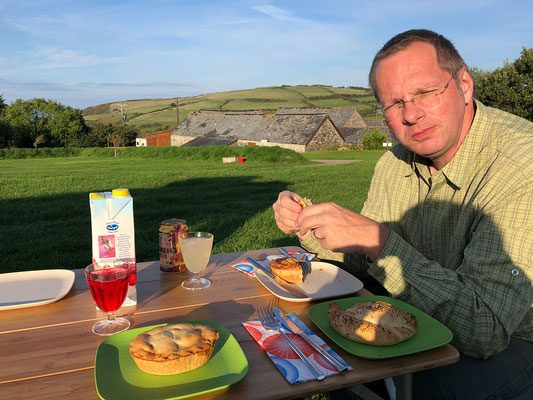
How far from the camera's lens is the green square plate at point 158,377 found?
102cm

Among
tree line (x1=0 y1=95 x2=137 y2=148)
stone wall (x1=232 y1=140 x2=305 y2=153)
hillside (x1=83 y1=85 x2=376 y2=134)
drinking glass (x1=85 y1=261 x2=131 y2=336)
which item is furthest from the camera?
hillside (x1=83 y1=85 x2=376 y2=134)

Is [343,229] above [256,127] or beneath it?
beneath

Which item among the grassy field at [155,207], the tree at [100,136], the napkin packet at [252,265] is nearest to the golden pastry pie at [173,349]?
the napkin packet at [252,265]

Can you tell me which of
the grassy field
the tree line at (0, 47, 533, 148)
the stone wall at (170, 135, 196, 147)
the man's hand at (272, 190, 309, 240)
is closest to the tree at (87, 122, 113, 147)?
the tree line at (0, 47, 533, 148)

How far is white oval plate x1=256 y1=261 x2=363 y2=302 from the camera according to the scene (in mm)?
1671

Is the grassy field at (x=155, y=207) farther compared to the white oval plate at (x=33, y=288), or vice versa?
the grassy field at (x=155, y=207)

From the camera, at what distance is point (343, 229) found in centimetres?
161

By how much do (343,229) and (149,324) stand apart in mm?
807

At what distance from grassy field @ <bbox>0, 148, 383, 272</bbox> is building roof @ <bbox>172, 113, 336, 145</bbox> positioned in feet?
86.7

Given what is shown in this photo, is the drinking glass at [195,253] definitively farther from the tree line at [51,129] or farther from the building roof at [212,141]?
the building roof at [212,141]

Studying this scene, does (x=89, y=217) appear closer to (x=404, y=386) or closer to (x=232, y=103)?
(x=404, y=386)

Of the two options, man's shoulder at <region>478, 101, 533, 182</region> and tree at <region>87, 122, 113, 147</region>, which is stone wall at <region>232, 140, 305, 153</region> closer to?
tree at <region>87, 122, 113, 147</region>

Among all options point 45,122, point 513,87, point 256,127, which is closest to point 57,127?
point 45,122

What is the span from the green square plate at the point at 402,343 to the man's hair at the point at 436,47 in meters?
1.24
